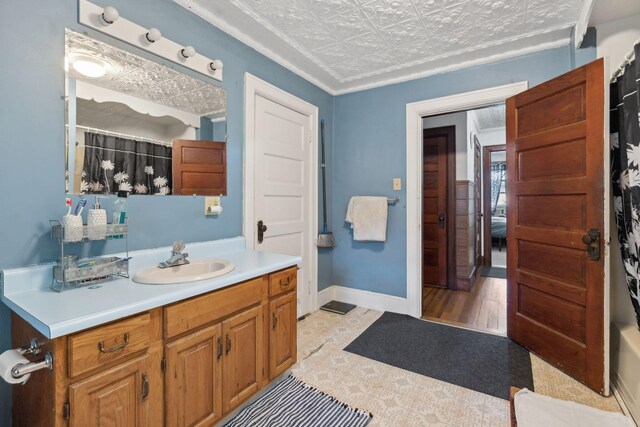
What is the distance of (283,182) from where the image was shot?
8.73 ft

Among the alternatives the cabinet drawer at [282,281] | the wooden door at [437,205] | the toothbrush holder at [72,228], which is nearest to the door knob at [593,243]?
the cabinet drawer at [282,281]

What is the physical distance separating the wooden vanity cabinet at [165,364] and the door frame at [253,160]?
0.69 m

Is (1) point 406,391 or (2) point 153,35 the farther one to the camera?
(1) point 406,391

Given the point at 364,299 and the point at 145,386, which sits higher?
the point at 145,386

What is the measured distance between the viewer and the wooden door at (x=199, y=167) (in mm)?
1810

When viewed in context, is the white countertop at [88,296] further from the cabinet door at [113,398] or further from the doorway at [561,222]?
the doorway at [561,222]

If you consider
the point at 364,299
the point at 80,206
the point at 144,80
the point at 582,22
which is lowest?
the point at 364,299

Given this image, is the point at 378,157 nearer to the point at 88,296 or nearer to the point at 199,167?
the point at 199,167

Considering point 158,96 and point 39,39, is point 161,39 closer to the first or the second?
point 158,96

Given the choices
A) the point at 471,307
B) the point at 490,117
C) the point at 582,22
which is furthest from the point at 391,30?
the point at 490,117

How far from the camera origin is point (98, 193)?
1473 millimetres

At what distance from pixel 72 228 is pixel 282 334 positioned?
1189 mm

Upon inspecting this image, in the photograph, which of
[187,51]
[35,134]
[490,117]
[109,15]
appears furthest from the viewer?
[490,117]

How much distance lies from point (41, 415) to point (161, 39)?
1803mm
